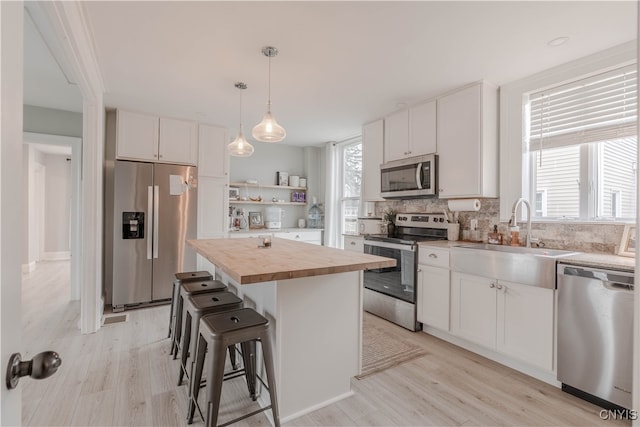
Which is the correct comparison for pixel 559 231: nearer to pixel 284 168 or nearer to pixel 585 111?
pixel 585 111

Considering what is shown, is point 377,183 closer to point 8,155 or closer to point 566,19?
point 566,19

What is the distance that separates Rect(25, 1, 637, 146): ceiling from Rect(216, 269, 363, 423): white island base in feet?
5.47

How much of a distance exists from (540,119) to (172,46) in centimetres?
314

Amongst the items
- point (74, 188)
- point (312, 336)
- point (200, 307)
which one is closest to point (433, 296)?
point (312, 336)

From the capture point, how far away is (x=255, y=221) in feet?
17.6

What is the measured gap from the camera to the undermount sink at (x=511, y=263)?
2137 millimetres

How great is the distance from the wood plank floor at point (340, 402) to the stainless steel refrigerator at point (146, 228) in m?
0.92

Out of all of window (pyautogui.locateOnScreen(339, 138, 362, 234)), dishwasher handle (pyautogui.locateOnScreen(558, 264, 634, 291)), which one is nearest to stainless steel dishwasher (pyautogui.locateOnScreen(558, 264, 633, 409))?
dishwasher handle (pyautogui.locateOnScreen(558, 264, 634, 291))

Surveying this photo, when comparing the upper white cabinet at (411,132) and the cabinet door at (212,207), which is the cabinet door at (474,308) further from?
the cabinet door at (212,207)

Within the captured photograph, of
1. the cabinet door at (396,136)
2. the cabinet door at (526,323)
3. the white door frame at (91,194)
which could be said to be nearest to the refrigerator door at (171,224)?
the white door frame at (91,194)

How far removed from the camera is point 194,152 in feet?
13.8

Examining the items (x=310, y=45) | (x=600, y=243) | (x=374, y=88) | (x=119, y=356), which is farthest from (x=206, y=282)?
(x=600, y=243)

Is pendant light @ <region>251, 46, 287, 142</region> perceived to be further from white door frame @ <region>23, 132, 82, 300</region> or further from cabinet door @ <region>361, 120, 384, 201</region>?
white door frame @ <region>23, 132, 82, 300</region>

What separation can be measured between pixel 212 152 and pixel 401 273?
2997 mm
